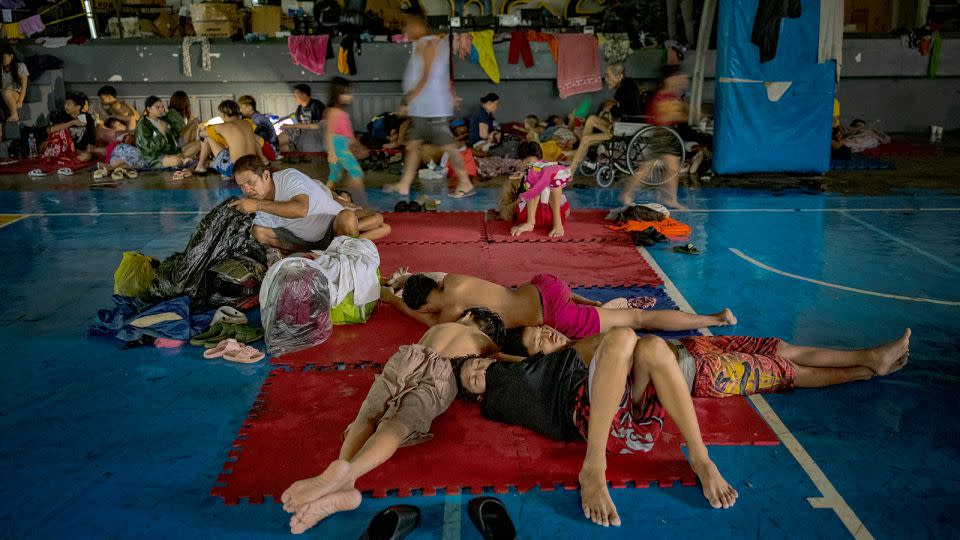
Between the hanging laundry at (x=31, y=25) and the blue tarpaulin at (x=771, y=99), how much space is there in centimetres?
1299

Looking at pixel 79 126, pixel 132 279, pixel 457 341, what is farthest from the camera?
pixel 79 126

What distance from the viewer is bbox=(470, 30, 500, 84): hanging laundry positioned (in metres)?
14.5

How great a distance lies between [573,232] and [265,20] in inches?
459

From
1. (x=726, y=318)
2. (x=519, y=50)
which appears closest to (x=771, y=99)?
(x=519, y=50)

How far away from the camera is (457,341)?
3.95m

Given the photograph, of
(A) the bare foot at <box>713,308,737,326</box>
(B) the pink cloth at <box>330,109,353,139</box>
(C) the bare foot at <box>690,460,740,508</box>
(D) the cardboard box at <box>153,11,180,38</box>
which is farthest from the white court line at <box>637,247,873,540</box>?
(D) the cardboard box at <box>153,11,180,38</box>

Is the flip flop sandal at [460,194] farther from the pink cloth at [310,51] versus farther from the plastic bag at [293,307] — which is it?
the pink cloth at [310,51]

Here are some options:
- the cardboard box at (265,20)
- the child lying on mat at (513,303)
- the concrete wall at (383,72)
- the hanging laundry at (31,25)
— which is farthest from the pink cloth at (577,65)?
the child lying on mat at (513,303)

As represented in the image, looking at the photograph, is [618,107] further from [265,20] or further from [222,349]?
Result: [265,20]

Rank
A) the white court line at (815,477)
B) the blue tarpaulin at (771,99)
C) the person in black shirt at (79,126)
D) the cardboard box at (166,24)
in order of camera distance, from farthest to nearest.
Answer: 1. the cardboard box at (166,24)
2. the person in black shirt at (79,126)
3. the blue tarpaulin at (771,99)
4. the white court line at (815,477)

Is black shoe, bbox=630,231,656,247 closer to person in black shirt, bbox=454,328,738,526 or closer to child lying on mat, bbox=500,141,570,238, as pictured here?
child lying on mat, bbox=500,141,570,238

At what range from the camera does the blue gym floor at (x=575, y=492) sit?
3.16m

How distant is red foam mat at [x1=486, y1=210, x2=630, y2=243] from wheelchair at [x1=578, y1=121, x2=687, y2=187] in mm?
2027

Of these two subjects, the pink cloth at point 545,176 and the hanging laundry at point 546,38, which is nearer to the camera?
the pink cloth at point 545,176
